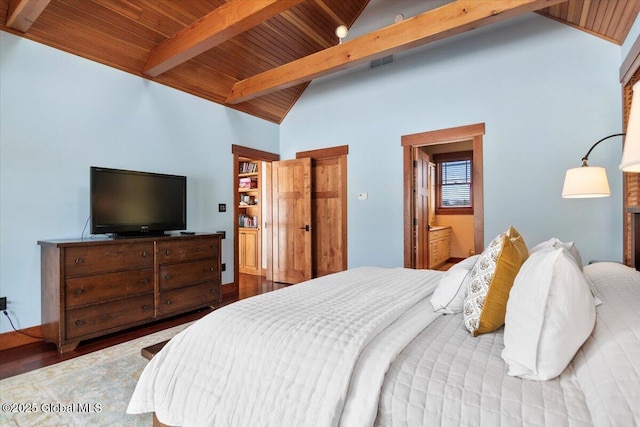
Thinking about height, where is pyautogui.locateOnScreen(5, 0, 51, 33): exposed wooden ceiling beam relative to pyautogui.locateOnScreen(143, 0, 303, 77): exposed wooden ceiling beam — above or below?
below

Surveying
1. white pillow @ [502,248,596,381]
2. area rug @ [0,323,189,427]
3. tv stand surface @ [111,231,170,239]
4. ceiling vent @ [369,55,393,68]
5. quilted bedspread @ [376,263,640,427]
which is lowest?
area rug @ [0,323,189,427]

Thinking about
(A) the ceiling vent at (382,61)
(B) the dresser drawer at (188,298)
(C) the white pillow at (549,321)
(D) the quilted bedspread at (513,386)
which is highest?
(A) the ceiling vent at (382,61)

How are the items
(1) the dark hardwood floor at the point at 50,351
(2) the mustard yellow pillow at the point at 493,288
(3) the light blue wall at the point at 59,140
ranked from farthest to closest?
(3) the light blue wall at the point at 59,140 < (1) the dark hardwood floor at the point at 50,351 < (2) the mustard yellow pillow at the point at 493,288

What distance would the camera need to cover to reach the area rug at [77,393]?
1.67 metres

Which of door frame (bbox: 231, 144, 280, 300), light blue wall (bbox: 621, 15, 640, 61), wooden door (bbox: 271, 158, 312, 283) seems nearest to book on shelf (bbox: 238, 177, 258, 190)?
wooden door (bbox: 271, 158, 312, 283)

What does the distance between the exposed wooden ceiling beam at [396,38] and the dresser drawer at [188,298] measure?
2555mm

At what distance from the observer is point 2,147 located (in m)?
2.64

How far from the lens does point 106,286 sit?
2.80m

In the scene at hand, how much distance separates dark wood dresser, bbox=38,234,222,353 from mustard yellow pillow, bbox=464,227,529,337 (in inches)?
114

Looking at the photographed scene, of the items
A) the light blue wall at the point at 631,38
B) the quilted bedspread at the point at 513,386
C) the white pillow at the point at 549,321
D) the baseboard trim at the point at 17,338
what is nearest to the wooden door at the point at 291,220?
the baseboard trim at the point at 17,338

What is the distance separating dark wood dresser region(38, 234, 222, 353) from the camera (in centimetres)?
257

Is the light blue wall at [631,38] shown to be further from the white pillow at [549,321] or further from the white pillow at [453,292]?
the white pillow at [549,321]

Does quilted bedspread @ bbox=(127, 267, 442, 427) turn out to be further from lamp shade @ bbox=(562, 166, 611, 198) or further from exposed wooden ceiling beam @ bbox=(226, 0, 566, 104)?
exposed wooden ceiling beam @ bbox=(226, 0, 566, 104)

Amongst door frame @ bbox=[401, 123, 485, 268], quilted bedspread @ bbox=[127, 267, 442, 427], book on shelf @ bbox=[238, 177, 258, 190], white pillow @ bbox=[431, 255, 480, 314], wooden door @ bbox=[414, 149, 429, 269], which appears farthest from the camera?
book on shelf @ bbox=[238, 177, 258, 190]
